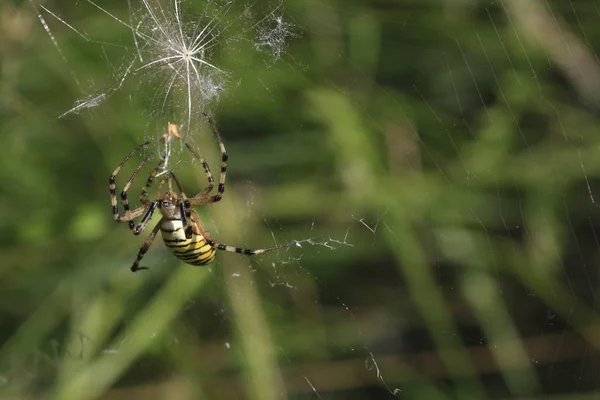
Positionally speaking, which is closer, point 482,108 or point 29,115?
point 482,108

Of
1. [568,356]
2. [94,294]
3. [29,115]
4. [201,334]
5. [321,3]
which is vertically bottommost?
[568,356]

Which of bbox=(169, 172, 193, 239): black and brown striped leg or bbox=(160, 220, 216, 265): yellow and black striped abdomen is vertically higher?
bbox=(169, 172, 193, 239): black and brown striped leg

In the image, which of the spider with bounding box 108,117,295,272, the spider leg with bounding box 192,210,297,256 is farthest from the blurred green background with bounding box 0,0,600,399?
the spider with bounding box 108,117,295,272

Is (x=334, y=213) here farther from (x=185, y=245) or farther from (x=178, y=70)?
(x=178, y=70)

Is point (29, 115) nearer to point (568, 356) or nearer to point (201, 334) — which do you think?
point (201, 334)

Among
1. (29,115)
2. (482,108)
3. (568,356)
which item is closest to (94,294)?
(29,115)

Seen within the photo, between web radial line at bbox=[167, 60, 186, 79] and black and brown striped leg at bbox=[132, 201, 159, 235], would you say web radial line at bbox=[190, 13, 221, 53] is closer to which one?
web radial line at bbox=[167, 60, 186, 79]
